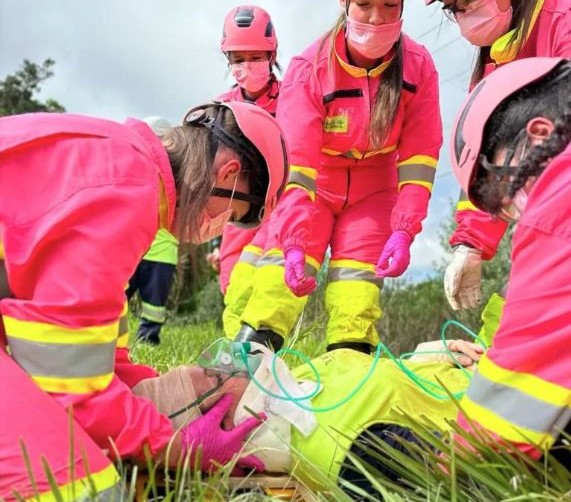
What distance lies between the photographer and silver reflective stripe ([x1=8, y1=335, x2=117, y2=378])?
5.82 ft

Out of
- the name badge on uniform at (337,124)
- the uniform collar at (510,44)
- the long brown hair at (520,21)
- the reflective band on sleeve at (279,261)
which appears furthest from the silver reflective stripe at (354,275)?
the uniform collar at (510,44)

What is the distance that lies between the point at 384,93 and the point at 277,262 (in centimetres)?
100

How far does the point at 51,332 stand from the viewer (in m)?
1.76

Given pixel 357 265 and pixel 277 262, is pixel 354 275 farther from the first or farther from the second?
pixel 277 262

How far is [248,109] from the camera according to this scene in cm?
244

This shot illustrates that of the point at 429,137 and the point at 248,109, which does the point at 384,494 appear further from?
the point at 429,137

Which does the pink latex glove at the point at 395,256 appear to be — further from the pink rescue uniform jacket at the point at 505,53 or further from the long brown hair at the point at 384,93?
the long brown hair at the point at 384,93

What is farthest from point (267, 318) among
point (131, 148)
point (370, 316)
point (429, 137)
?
point (131, 148)

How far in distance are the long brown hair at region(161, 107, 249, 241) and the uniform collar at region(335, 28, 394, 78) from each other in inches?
61.2

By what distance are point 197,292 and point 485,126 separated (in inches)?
502

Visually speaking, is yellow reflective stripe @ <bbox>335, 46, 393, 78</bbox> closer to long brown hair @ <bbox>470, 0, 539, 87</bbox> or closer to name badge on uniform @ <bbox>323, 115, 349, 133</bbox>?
name badge on uniform @ <bbox>323, 115, 349, 133</bbox>

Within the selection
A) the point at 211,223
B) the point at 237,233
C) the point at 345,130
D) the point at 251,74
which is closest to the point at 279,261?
the point at 345,130

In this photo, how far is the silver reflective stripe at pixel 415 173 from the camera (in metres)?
3.74

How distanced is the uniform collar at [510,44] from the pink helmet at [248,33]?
2.10m
